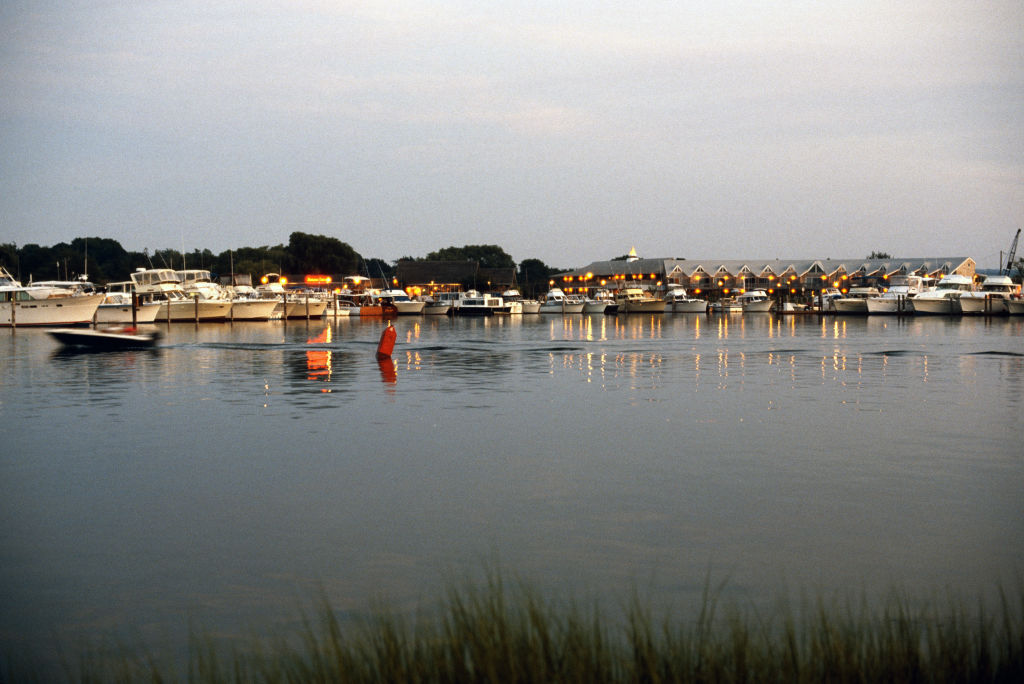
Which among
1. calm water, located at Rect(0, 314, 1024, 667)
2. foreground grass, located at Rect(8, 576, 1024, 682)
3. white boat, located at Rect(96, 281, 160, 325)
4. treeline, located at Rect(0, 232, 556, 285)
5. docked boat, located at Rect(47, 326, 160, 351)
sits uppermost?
treeline, located at Rect(0, 232, 556, 285)

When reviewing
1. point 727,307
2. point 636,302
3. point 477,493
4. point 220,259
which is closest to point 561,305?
point 636,302

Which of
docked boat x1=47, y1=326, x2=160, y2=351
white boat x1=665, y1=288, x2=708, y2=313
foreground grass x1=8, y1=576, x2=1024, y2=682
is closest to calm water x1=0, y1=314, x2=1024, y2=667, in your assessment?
foreground grass x1=8, y1=576, x2=1024, y2=682

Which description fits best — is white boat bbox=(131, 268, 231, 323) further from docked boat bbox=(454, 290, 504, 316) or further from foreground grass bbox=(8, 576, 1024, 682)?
foreground grass bbox=(8, 576, 1024, 682)

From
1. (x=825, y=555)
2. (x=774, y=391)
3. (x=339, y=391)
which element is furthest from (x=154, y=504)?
(x=774, y=391)

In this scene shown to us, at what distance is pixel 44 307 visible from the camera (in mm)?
72062

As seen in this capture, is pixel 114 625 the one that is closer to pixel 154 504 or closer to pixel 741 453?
pixel 154 504

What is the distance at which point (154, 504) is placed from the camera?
1320cm

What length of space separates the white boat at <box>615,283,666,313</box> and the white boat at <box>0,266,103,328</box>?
73.0 meters

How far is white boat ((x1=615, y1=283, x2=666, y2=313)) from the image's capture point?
12900 cm

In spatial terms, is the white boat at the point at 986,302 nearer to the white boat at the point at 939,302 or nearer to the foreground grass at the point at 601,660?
the white boat at the point at 939,302

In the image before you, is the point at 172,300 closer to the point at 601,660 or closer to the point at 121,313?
the point at 121,313

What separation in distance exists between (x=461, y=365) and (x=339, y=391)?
10728mm

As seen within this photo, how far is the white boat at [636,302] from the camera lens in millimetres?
129000

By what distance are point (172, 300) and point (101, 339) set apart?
40411 mm
